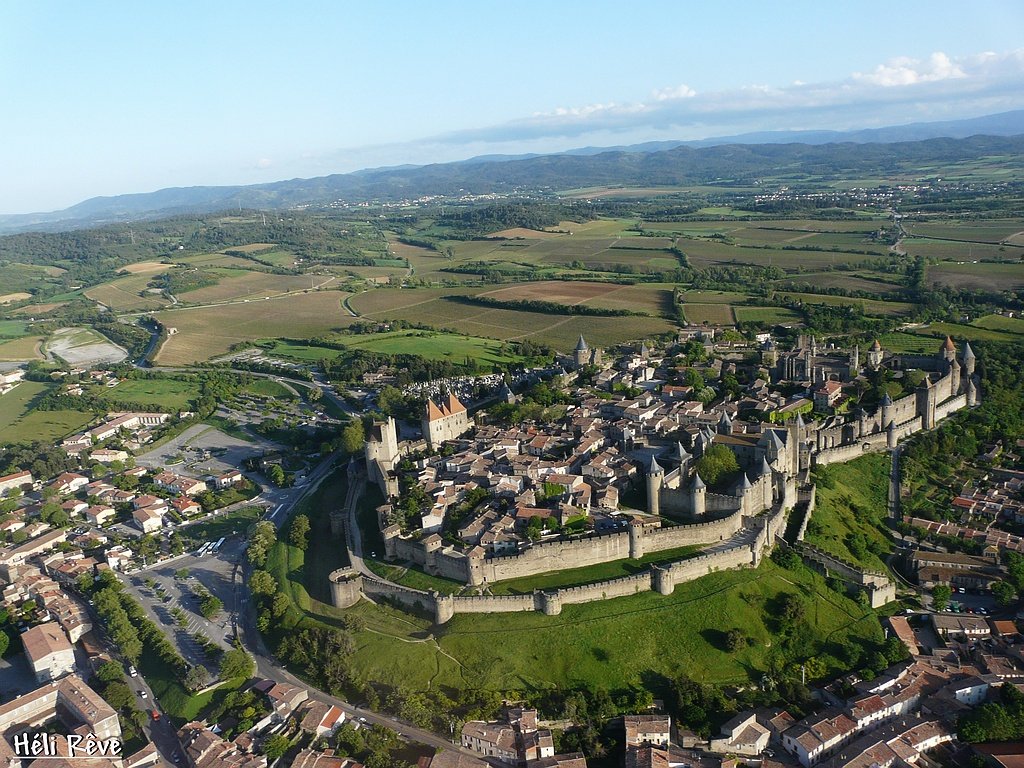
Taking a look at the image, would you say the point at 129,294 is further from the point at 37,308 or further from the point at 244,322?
the point at 244,322

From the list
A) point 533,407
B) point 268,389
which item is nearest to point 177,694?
point 533,407

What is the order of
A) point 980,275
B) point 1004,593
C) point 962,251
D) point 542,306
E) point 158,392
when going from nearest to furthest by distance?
point 1004,593 → point 158,392 → point 980,275 → point 542,306 → point 962,251

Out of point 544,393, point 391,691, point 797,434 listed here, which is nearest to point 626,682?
point 391,691

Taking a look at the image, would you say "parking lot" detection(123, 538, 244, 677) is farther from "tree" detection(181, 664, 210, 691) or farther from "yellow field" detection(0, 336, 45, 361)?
"yellow field" detection(0, 336, 45, 361)

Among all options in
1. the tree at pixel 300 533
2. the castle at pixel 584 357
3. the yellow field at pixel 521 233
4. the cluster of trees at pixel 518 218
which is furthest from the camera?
the cluster of trees at pixel 518 218

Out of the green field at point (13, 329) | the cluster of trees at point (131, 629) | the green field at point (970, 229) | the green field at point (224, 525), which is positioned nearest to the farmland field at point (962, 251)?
the green field at point (970, 229)

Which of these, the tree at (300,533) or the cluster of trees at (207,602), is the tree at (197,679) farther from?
the tree at (300,533)
